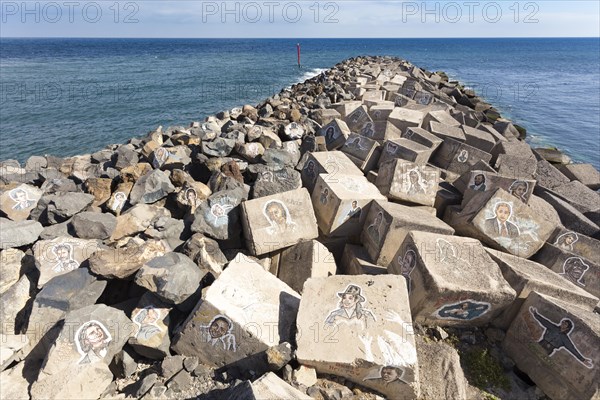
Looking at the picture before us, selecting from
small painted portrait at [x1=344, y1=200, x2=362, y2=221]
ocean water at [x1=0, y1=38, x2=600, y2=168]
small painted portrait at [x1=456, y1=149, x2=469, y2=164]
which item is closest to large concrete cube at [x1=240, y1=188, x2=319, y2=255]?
small painted portrait at [x1=344, y1=200, x2=362, y2=221]

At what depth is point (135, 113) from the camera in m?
17.3

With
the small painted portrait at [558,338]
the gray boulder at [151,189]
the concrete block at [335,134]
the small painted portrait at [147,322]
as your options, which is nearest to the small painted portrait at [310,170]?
the concrete block at [335,134]

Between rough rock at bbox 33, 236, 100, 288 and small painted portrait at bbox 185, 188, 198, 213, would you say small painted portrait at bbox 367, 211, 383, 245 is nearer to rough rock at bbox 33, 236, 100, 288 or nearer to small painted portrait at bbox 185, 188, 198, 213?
small painted portrait at bbox 185, 188, 198, 213

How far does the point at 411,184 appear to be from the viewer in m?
4.88

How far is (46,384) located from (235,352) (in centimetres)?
157

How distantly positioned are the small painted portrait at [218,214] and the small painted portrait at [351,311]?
1885mm

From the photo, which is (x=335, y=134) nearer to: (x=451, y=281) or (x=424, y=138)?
(x=424, y=138)

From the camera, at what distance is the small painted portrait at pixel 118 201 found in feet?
16.1

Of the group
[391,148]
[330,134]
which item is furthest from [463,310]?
[330,134]

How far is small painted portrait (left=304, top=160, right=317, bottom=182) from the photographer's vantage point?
17.6ft

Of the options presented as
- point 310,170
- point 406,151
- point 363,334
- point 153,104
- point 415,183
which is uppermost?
point 153,104

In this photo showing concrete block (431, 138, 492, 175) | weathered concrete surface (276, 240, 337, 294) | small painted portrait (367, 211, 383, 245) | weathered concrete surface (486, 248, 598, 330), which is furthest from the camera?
concrete block (431, 138, 492, 175)

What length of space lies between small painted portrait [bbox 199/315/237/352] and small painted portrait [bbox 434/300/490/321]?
6.43 ft

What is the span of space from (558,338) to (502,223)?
156 cm
